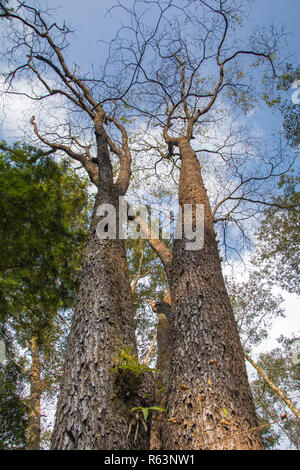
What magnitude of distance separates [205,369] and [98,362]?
0.84m

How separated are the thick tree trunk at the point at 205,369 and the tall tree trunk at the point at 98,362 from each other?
36cm

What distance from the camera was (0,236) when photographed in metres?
4.40

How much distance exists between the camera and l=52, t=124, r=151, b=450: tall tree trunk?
5.61ft

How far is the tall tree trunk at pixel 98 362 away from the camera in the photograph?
5.61 feet

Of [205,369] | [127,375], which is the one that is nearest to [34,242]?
[127,375]

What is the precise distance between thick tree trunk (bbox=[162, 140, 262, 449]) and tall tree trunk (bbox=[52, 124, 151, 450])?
1.17 ft

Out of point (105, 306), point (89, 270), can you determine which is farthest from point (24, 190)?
point (105, 306)

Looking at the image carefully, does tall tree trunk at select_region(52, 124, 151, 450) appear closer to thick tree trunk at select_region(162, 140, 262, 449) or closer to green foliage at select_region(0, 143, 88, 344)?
thick tree trunk at select_region(162, 140, 262, 449)

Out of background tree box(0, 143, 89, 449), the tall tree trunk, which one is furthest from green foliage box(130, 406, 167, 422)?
background tree box(0, 143, 89, 449)

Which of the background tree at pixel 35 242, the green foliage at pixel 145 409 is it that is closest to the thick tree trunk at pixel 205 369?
the green foliage at pixel 145 409

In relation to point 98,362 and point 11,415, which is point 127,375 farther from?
point 11,415

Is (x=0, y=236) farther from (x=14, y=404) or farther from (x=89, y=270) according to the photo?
(x=14, y=404)

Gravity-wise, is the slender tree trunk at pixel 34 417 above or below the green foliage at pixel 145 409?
below

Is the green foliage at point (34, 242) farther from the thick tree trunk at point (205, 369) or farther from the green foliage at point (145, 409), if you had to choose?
the green foliage at point (145, 409)
